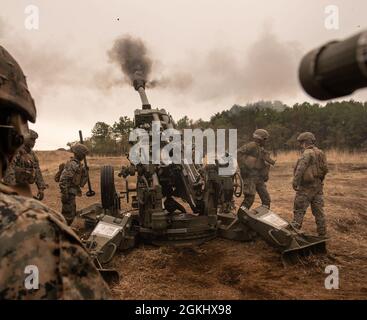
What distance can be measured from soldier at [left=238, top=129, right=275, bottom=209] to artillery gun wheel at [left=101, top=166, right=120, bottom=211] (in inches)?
111

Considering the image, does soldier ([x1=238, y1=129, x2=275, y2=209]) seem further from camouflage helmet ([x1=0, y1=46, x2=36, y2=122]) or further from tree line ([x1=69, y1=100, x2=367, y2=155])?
tree line ([x1=69, y1=100, x2=367, y2=155])

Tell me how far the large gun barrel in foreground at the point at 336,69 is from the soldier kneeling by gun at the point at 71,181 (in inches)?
292

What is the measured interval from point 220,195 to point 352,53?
6452 mm

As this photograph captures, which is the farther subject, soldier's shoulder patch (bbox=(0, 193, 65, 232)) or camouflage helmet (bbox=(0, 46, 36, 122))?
camouflage helmet (bbox=(0, 46, 36, 122))

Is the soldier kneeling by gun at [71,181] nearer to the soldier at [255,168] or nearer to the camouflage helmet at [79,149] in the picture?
the camouflage helmet at [79,149]

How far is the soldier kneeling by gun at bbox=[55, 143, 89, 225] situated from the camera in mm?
8086

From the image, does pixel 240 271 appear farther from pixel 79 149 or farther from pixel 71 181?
pixel 79 149

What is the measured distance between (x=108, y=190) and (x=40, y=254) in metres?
6.87

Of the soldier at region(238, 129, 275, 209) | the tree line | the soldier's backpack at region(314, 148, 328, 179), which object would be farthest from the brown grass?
the soldier's backpack at region(314, 148, 328, 179)

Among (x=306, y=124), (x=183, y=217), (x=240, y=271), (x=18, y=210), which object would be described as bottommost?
(x=240, y=271)

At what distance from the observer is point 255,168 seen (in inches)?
370

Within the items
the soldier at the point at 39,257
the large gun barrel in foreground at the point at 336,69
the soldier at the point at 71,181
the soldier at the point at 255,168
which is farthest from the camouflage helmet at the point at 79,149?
the large gun barrel in foreground at the point at 336,69

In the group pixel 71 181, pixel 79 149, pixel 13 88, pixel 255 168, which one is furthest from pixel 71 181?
pixel 13 88
